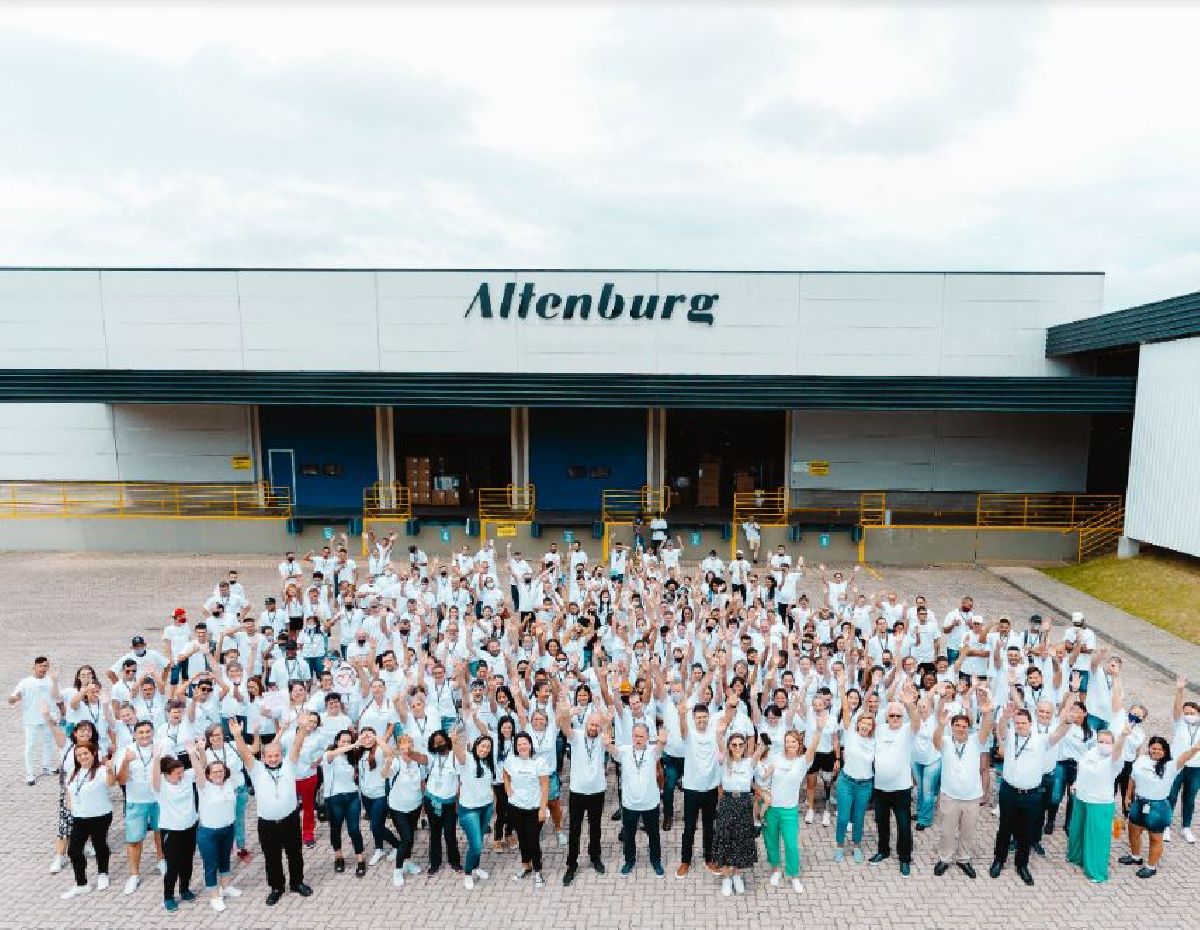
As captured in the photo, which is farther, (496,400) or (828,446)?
(828,446)

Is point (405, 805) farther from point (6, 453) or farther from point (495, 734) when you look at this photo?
point (6, 453)

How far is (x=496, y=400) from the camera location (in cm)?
2105

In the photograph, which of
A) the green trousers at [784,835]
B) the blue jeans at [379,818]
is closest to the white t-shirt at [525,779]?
the blue jeans at [379,818]

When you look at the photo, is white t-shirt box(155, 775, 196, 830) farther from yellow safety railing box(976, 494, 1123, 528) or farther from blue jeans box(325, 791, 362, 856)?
yellow safety railing box(976, 494, 1123, 528)

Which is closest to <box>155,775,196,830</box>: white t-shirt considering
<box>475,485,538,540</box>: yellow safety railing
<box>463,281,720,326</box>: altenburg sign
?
<box>475,485,538,540</box>: yellow safety railing

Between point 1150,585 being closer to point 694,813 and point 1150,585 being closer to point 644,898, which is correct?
point 694,813

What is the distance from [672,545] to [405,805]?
13879 millimetres

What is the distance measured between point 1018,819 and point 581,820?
13.7 ft

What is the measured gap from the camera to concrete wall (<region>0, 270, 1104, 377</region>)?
22.1 m

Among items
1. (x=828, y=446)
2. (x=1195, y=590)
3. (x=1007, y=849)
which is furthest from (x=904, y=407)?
(x=1007, y=849)

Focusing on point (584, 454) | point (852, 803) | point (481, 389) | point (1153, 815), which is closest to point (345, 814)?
point (852, 803)

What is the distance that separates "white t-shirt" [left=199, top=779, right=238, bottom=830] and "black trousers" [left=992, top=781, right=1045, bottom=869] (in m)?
7.19

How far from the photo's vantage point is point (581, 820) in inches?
267

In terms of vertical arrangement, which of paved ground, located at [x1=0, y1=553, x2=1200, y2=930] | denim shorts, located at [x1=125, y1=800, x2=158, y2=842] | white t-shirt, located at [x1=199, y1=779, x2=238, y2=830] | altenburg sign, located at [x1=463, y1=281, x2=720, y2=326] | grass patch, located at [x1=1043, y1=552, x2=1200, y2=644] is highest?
altenburg sign, located at [x1=463, y1=281, x2=720, y2=326]
